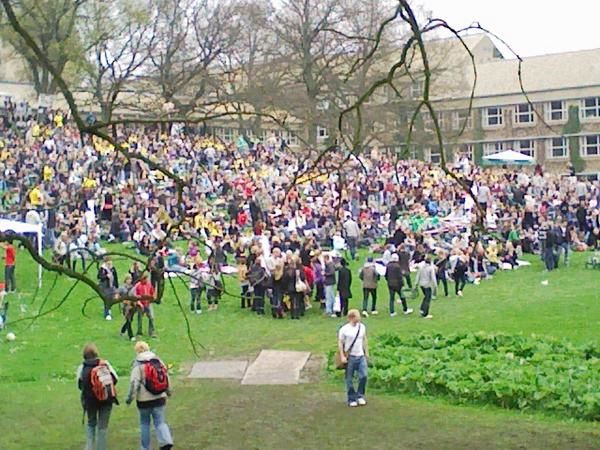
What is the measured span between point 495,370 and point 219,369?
563 cm

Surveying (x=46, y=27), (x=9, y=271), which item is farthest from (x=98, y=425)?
(x=9, y=271)

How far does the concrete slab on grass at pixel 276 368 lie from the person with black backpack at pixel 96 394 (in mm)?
5732

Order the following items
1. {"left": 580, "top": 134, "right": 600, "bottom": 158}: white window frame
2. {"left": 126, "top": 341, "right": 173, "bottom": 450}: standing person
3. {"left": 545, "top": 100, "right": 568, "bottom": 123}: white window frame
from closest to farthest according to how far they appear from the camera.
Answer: {"left": 126, "top": 341, "right": 173, "bottom": 450}: standing person
{"left": 580, "top": 134, "right": 600, "bottom": 158}: white window frame
{"left": 545, "top": 100, "right": 568, "bottom": 123}: white window frame

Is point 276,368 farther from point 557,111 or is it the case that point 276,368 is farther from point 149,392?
point 557,111

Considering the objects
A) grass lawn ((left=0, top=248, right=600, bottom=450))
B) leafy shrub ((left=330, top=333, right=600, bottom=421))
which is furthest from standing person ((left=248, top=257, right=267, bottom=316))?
leafy shrub ((left=330, top=333, right=600, bottom=421))

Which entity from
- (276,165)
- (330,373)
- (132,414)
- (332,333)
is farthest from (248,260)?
(276,165)

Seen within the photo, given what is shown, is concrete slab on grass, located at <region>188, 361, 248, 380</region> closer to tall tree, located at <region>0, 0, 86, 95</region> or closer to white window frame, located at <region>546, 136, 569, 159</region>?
tall tree, located at <region>0, 0, 86, 95</region>

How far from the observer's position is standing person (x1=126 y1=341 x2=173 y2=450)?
1284 centimetres

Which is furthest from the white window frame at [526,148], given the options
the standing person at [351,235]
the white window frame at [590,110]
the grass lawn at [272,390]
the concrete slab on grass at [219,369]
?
the concrete slab on grass at [219,369]

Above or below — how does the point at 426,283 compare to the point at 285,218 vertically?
below

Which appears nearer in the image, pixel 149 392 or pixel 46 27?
pixel 149 392

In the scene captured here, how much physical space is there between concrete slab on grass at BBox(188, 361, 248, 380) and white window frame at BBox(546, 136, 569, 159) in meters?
56.1

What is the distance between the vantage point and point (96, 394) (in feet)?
43.0

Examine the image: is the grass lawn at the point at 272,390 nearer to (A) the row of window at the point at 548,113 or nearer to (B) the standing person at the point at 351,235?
(B) the standing person at the point at 351,235
